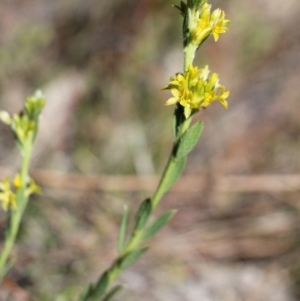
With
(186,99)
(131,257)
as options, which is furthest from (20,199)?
(186,99)

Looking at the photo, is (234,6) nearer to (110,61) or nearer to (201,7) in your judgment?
(110,61)

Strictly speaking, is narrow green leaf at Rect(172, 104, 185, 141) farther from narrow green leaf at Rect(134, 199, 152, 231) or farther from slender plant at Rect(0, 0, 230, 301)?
narrow green leaf at Rect(134, 199, 152, 231)

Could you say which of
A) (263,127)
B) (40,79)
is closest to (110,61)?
(40,79)

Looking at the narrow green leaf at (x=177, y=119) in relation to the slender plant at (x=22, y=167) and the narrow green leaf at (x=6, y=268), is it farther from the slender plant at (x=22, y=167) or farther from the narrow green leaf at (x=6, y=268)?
the narrow green leaf at (x=6, y=268)

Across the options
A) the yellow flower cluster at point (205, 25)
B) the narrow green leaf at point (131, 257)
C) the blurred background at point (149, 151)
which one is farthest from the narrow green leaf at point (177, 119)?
the blurred background at point (149, 151)

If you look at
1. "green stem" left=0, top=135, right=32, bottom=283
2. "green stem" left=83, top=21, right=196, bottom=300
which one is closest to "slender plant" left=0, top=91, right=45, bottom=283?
"green stem" left=0, top=135, right=32, bottom=283
